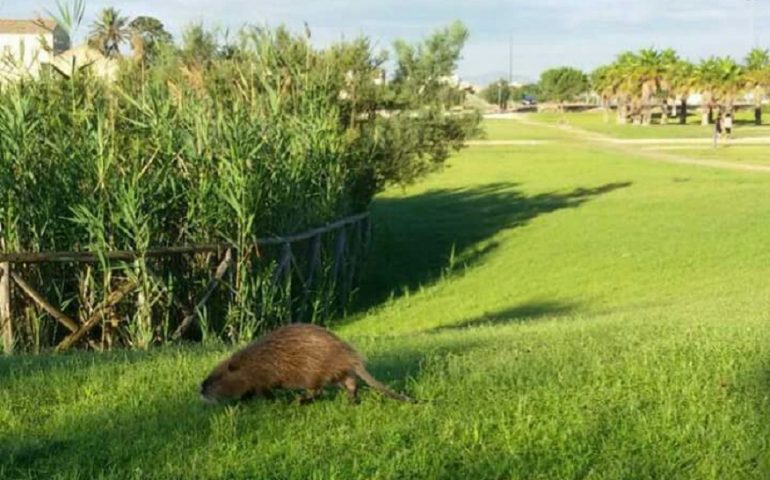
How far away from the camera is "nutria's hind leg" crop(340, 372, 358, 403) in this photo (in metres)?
5.84

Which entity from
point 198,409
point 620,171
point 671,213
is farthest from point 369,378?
point 620,171

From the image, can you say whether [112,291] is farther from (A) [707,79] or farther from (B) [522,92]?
(B) [522,92]

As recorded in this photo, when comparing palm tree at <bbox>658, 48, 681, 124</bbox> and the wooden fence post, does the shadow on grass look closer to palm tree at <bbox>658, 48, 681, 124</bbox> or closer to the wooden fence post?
the wooden fence post

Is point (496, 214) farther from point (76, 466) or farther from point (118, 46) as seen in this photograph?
point (76, 466)

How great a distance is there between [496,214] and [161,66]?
1141 cm

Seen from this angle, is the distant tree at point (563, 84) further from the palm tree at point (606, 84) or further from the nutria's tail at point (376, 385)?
the nutria's tail at point (376, 385)

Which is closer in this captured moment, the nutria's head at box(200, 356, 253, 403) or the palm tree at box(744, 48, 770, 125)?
the nutria's head at box(200, 356, 253, 403)

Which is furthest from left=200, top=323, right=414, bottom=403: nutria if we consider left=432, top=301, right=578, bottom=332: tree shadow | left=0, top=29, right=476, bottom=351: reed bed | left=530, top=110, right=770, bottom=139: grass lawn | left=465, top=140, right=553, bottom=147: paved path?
left=530, top=110, right=770, bottom=139: grass lawn

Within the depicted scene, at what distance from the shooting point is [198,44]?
78.0 feet

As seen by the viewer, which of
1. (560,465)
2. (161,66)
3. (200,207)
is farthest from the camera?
(161,66)

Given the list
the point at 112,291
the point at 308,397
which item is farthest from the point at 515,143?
the point at 308,397

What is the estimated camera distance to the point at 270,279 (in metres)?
13.7

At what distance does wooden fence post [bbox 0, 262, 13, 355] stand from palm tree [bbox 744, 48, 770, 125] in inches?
3064

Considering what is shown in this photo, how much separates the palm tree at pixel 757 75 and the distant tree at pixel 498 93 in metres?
58.6
